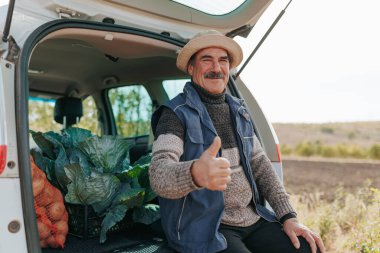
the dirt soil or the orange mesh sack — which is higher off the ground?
the orange mesh sack

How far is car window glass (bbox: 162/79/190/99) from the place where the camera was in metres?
4.29

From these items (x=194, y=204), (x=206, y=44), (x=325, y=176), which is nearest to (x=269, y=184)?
(x=194, y=204)

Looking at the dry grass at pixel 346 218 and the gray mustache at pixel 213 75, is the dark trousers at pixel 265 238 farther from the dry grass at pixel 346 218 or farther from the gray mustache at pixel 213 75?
the dry grass at pixel 346 218

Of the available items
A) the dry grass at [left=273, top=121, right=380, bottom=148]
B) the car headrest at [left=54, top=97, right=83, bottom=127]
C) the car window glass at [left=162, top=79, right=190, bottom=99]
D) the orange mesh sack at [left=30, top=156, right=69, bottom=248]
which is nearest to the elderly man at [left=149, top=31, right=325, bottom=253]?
the orange mesh sack at [left=30, top=156, right=69, bottom=248]

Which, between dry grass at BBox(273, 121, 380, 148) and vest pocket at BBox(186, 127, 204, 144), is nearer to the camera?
vest pocket at BBox(186, 127, 204, 144)

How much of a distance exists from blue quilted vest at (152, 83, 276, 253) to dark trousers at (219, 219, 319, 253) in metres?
0.17

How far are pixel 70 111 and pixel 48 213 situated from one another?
9.91 ft

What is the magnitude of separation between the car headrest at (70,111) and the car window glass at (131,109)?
→ 393 millimetres

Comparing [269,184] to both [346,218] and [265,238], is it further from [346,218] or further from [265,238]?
[346,218]

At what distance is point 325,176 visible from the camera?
14.6 metres

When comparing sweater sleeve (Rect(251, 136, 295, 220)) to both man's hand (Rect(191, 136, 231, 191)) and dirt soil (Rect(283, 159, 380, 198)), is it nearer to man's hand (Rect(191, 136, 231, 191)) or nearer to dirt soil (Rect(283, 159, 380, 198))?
man's hand (Rect(191, 136, 231, 191))

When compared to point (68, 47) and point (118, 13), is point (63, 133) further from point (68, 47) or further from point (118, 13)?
point (68, 47)

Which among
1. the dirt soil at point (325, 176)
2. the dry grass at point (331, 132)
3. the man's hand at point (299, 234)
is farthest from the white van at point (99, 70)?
the dry grass at point (331, 132)

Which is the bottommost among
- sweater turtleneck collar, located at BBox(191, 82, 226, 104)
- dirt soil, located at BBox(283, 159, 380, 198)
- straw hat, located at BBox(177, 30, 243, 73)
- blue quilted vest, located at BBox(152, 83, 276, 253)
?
dirt soil, located at BBox(283, 159, 380, 198)
